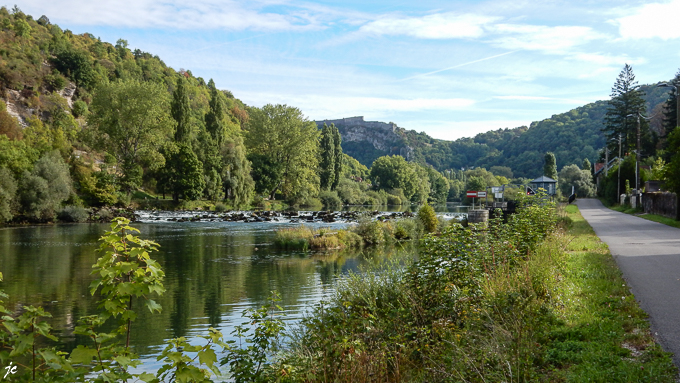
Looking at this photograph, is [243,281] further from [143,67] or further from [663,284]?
[143,67]

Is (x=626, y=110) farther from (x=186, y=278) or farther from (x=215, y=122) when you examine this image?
(x=186, y=278)

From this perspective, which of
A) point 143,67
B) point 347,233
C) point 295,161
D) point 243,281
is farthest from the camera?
point 143,67

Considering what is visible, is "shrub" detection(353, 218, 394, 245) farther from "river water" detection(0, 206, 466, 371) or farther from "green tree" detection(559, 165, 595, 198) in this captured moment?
"green tree" detection(559, 165, 595, 198)

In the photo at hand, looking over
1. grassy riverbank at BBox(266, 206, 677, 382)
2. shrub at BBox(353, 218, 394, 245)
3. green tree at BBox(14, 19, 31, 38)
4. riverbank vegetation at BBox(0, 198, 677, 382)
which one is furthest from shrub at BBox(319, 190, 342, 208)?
riverbank vegetation at BBox(0, 198, 677, 382)

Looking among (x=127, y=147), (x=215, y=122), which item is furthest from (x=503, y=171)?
(x=127, y=147)

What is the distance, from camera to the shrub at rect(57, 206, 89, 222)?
44.1 metres

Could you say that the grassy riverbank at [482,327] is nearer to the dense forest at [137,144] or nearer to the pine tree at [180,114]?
the dense forest at [137,144]

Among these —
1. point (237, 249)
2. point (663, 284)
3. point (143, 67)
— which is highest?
point (143, 67)

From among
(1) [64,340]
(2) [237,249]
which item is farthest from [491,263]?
A: (2) [237,249]

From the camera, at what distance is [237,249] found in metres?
26.5

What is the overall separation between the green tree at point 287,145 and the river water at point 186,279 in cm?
4286

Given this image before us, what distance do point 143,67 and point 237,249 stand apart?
104047 millimetres

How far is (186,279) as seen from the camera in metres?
17.9

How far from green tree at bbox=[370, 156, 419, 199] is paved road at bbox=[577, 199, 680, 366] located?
100005 millimetres
